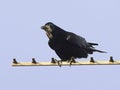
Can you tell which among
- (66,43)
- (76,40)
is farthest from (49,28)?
(76,40)

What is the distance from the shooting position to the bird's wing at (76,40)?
41.2ft

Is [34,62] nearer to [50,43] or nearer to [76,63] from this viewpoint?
[76,63]

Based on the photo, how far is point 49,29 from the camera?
13039 mm

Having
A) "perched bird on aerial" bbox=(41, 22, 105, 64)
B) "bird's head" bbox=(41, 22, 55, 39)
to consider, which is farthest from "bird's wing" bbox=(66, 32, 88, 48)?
"bird's head" bbox=(41, 22, 55, 39)

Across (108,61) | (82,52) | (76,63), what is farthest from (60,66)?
(82,52)

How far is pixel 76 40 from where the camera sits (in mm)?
12820

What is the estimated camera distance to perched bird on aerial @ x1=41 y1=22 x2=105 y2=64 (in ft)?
41.0

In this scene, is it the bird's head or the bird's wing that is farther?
the bird's head

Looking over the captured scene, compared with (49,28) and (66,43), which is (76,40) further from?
(49,28)

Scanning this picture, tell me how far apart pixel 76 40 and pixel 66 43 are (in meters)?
0.31

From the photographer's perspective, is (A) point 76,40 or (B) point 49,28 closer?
(A) point 76,40

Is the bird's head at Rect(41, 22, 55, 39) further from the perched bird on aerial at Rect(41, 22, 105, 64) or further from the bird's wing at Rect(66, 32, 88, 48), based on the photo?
the bird's wing at Rect(66, 32, 88, 48)

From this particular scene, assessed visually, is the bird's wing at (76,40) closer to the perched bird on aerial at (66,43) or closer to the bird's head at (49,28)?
the perched bird on aerial at (66,43)

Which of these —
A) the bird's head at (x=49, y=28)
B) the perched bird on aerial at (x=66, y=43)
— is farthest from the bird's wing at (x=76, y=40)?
the bird's head at (x=49, y=28)
